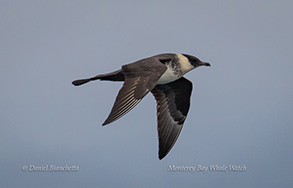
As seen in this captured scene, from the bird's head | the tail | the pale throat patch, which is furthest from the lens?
the bird's head

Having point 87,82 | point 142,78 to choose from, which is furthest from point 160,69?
point 87,82

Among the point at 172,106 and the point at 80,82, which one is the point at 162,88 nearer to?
the point at 172,106

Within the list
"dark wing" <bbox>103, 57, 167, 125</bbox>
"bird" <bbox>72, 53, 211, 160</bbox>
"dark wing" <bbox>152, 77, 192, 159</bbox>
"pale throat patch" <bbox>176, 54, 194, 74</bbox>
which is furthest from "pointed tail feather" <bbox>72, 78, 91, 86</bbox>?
"pale throat patch" <bbox>176, 54, 194, 74</bbox>

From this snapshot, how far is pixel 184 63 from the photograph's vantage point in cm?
1345

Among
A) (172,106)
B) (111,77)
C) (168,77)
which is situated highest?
(111,77)

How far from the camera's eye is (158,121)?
46.6 ft

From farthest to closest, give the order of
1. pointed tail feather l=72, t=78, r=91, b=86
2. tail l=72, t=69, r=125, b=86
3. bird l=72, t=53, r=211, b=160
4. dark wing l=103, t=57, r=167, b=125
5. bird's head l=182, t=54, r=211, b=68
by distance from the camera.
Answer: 1. bird's head l=182, t=54, r=211, b=68
2. pointed tail feather l=72, t=78, r=91, b=86
3. tail l=72, t=69, r=125, b=86
4. bird l=72, t=53, r=211, b=160
5. dark wing l=103, t=57, r=167, b=125

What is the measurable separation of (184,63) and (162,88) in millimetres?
1365

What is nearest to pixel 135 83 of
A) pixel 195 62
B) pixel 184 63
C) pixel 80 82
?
pixel 184 63

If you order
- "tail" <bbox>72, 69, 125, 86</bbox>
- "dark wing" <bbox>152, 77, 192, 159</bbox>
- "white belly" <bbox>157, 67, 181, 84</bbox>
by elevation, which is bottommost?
"dark wing" <bbox>152, 77, 192, 159</bbox>

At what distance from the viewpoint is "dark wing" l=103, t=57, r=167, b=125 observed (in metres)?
10.9

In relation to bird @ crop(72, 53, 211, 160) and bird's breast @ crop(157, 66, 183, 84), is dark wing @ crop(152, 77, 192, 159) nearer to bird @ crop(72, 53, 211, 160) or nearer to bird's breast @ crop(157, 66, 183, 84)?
bird @ crop(72, 53, 211, 160)

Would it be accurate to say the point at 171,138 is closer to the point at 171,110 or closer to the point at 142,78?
the point at 171,110

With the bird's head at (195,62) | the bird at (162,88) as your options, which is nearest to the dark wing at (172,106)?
the bird at (162,88)
